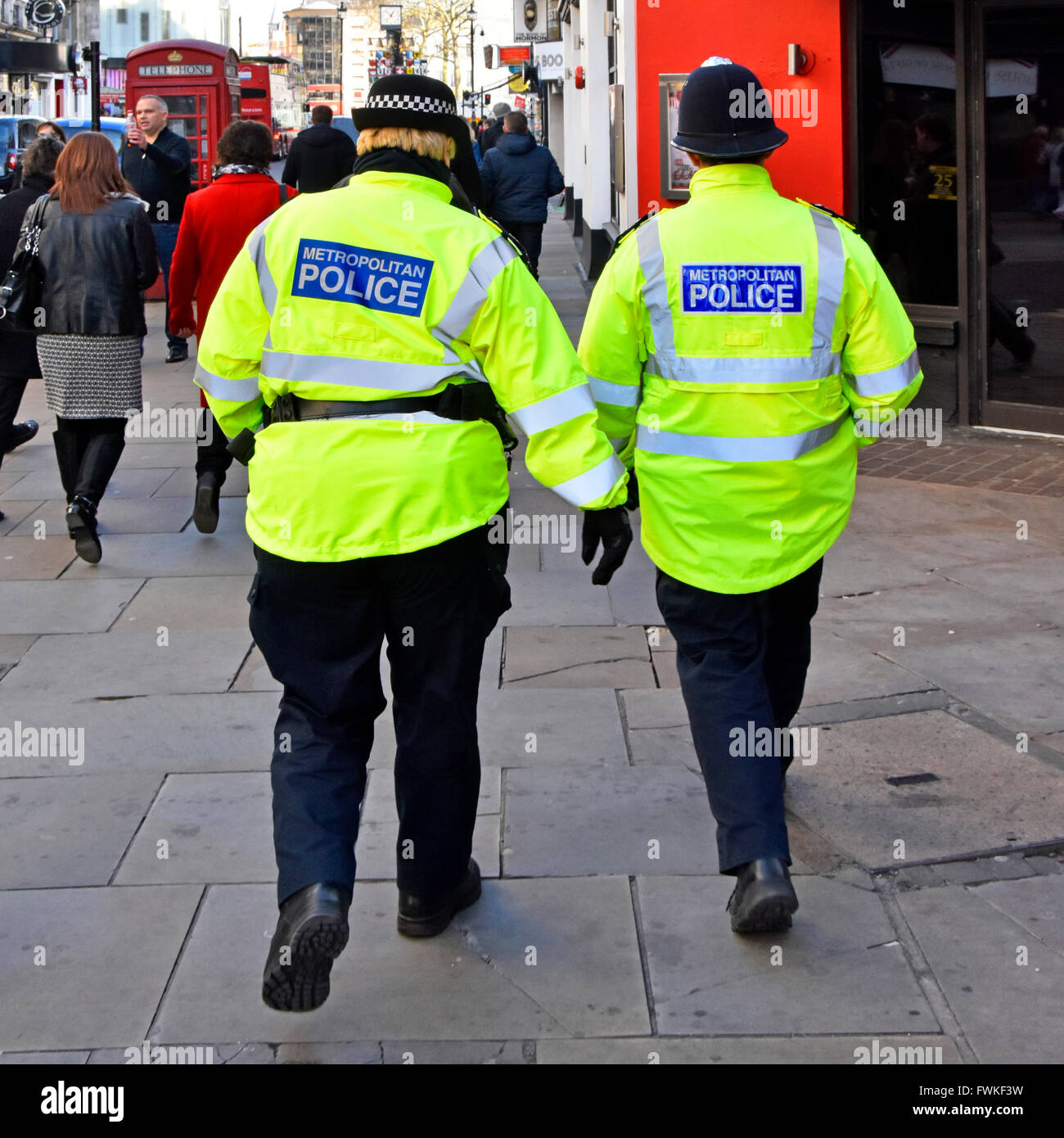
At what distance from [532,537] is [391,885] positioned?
3.91 m

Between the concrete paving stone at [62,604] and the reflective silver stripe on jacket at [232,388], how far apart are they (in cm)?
303

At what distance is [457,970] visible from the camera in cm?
356

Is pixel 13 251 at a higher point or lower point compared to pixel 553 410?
higher

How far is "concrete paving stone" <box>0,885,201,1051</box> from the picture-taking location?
3.32 m

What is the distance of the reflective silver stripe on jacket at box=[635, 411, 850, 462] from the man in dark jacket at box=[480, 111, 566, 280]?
11.5 m

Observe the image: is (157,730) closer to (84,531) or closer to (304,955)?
(304,955)

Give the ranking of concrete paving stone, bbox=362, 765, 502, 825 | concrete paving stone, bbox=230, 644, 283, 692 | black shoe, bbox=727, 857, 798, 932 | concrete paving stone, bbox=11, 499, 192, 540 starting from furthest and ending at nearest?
concrete paving stone, bbox=11, 499, 192, 540 < concrete paving stone, bbox=230, 644, 283, 692 < concrete paving stone, bbox=362, 765, 502, 825 < black shoe, bbox=727, 857, 798, 932

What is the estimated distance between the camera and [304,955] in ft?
10.3

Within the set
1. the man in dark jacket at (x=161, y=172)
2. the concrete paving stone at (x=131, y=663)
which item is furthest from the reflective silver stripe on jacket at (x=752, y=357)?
the man in dark jacket at (x=161, y=172)

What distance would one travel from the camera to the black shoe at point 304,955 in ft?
10.2

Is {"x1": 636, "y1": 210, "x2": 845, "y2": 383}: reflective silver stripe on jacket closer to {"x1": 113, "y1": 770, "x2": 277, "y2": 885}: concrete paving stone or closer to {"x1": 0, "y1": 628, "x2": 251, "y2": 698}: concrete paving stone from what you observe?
{"x1": 113, "y1": 770, "x2": 277, "y2": 885}: concrete paving stone

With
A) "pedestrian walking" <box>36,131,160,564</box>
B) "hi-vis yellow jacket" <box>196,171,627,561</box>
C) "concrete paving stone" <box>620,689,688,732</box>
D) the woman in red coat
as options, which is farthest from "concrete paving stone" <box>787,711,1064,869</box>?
the woman in red coat

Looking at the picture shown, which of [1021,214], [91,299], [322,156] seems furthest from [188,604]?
[1021,214]

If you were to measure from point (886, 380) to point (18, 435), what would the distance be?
6002 millimetres
